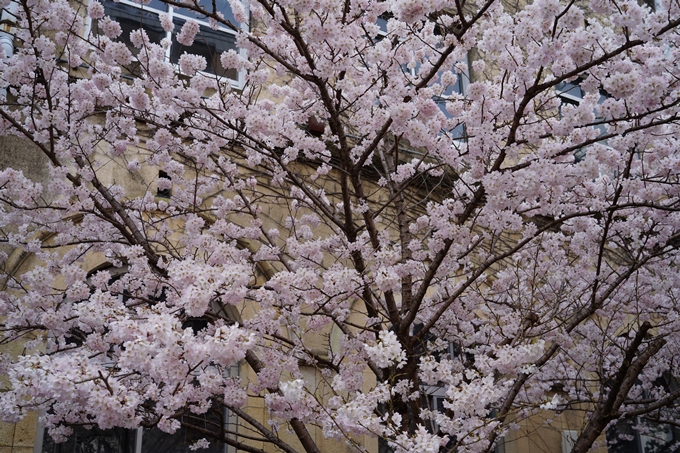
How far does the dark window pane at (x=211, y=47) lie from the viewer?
6.72m

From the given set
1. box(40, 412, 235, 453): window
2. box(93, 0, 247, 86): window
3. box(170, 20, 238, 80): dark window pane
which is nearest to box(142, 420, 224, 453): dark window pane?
box(40, 412, 235, 453): window

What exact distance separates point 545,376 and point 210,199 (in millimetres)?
4037

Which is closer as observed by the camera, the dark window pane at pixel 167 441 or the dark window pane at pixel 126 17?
the dark window pane at pixel 167 441

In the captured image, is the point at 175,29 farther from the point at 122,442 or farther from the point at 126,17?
the point at 122,442

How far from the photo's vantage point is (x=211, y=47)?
6926 mm

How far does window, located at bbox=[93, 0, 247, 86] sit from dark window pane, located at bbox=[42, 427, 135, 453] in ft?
11.9

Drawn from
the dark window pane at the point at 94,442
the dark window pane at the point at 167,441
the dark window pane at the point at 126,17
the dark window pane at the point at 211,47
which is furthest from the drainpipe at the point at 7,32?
the dark window pane at the point at 167,441

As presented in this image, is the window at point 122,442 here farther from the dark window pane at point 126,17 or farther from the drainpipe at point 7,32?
the dark window pane at point 126,17

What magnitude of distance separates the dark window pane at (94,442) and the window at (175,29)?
362cm

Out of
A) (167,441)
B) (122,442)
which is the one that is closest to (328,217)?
(167,441)

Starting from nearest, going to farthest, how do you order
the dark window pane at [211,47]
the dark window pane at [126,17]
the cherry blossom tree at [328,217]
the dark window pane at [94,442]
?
the cherry blossom tree at [328,217], the dark window pane at [94,442], the dark window pane at [126,17], the dark window pane at [211,47]

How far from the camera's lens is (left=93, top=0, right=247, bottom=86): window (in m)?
6.39

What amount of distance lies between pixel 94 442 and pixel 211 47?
423 centimetres

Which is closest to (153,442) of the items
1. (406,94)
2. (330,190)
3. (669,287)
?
(330,190)
